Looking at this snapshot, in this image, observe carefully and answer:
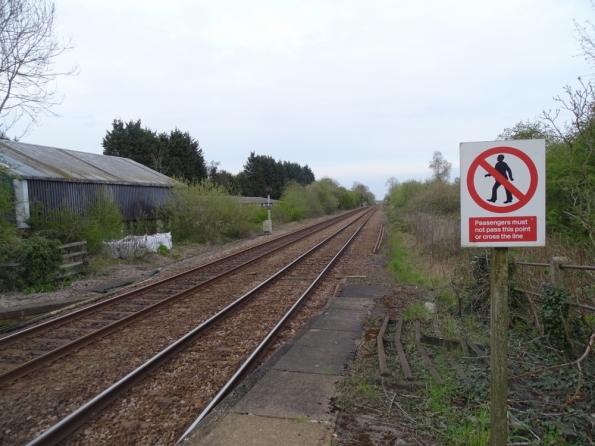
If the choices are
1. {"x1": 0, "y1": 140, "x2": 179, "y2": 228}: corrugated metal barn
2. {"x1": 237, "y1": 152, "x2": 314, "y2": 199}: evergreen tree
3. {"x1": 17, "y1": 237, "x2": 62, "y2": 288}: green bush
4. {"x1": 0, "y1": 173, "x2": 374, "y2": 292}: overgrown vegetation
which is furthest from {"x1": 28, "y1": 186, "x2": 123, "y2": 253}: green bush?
{"x1": 237, "y1": 152, "x2": 314, "y2": 199}: evergreen tree

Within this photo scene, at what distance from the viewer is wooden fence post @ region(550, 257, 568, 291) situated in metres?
4.90

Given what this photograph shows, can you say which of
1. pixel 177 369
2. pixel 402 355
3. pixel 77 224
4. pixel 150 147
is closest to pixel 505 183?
pixel 402 355

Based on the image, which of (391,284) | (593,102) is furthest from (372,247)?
(593,102)

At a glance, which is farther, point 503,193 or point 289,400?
point 289,400

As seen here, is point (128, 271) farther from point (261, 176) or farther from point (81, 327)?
point (261, 176)

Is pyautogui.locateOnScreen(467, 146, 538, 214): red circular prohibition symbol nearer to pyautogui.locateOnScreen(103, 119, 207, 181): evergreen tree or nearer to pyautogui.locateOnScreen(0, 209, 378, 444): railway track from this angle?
pyautogui.locateOnScreen(0, 209, 378, 444): railway track

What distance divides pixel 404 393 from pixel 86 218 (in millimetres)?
14009

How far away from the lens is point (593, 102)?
5.74 meters

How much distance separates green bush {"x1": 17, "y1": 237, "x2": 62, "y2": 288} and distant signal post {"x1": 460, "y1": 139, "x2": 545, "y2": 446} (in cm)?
1162

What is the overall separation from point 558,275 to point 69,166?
19650 mm

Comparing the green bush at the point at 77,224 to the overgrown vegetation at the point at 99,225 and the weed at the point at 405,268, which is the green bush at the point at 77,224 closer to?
the overgrown vegetation at the point at 99,225

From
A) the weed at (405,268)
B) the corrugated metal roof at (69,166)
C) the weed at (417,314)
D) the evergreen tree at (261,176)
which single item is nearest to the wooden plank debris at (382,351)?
the weed at (417,314)

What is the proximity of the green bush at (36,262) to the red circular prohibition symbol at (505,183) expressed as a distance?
1162 cm

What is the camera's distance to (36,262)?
11.3m
